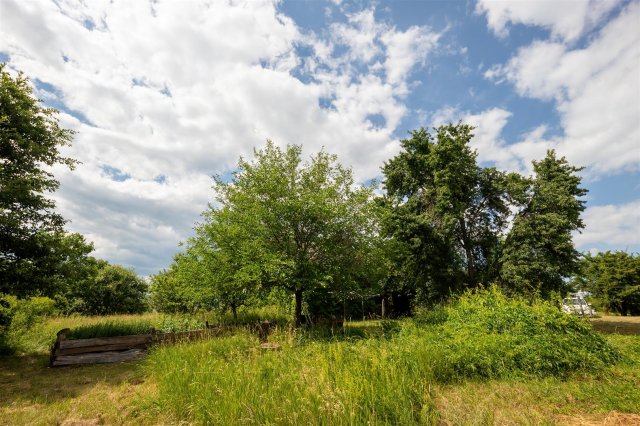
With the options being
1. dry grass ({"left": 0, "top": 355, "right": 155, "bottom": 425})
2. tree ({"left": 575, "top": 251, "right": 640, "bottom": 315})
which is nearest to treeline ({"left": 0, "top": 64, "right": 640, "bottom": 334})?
dry grass ({"left": 0, "top": 355, "right": 155, "bottom": 425})

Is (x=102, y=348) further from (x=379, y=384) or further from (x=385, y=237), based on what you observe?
(x=385, y=237)

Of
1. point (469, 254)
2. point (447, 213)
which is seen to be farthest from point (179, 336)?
point (469, 254)

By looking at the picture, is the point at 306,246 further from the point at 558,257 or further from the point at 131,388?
the point at 558,257

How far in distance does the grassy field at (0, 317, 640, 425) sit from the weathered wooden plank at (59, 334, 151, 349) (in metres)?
1.90

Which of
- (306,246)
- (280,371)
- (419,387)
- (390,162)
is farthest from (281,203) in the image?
(390,162)

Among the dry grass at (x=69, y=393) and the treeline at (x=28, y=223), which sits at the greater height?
the treeline at (x=28, y=223)

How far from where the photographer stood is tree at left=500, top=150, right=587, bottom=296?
1931 centimetres

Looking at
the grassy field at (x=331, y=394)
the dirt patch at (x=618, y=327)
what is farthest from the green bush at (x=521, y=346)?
the dirt patch at (x=618, y=327)

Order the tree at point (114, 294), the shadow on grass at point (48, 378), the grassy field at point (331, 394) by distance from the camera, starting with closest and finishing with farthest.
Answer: the grassy field at point (331, 394), the shadow on grass at point (48, 378), the tree at point (114, 294)

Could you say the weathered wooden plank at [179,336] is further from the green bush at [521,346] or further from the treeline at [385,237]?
the green bush at [521,346]

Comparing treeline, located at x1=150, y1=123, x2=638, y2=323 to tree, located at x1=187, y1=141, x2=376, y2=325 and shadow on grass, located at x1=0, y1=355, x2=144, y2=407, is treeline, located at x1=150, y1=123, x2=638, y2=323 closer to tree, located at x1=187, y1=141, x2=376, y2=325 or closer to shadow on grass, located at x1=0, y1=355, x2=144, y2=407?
tree, located at x1=187, y1=141, x2=376, y2=325

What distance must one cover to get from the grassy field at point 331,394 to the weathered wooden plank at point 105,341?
1.90 metres

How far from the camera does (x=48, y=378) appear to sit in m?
8.38

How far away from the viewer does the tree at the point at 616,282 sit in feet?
112
